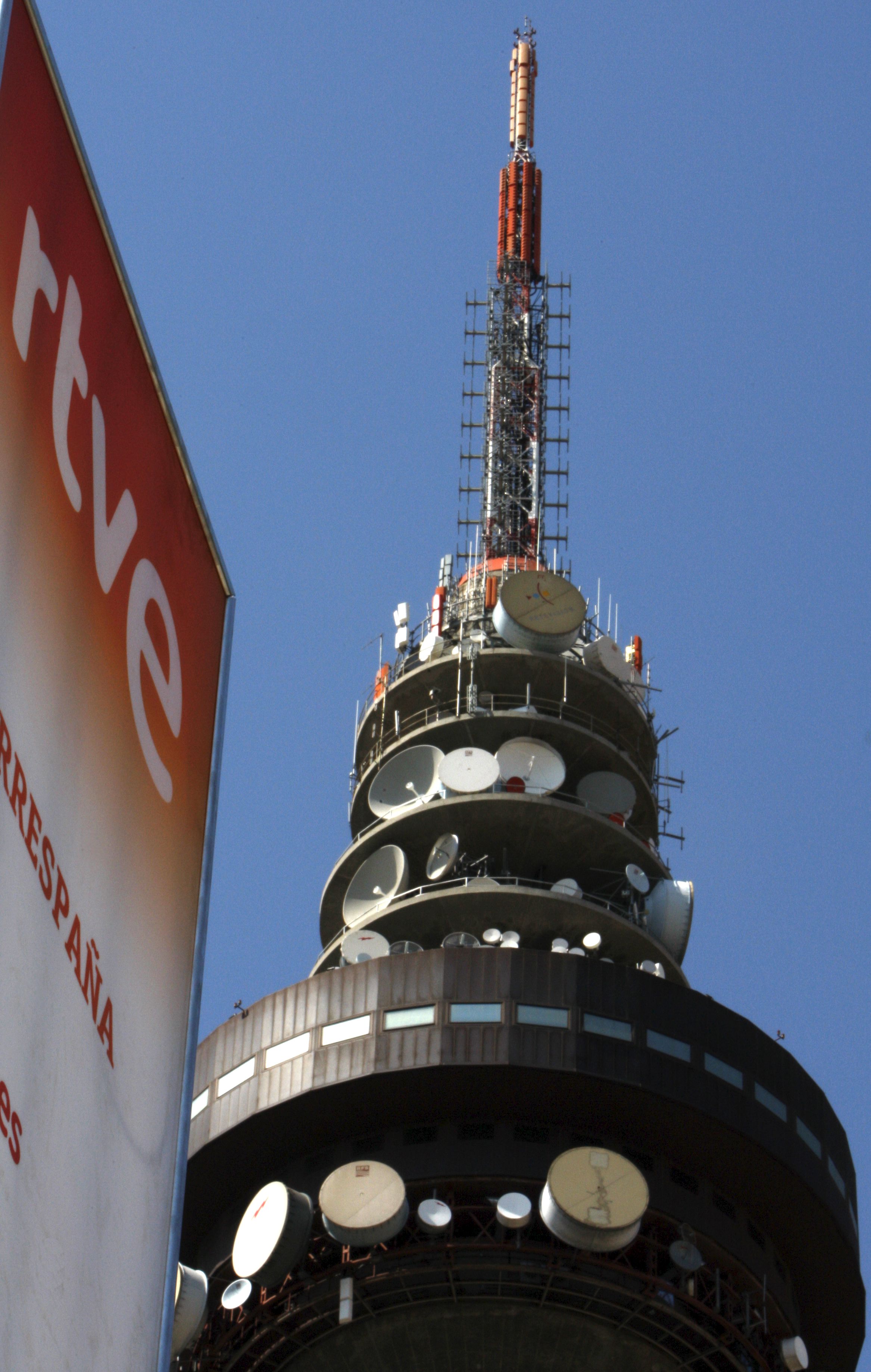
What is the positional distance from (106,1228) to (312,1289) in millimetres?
41396

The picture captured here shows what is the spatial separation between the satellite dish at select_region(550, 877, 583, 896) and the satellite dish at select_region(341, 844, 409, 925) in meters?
4.30

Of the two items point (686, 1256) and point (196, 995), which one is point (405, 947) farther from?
point (196, 995)

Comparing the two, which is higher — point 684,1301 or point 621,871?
point 621,871

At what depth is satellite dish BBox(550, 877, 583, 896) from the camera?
59.6m

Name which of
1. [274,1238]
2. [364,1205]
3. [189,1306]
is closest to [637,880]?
[364,1205]

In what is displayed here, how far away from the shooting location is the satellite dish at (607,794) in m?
64.2

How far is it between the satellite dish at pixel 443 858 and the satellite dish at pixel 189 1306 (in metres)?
16.4

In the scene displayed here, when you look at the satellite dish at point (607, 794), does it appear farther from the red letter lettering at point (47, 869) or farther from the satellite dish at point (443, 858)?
the red letter lettering at point (47, 869)

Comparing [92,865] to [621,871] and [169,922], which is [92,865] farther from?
[621,871]

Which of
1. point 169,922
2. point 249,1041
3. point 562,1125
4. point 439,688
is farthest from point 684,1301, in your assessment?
point 169,922

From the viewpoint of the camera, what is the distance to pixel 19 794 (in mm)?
8141

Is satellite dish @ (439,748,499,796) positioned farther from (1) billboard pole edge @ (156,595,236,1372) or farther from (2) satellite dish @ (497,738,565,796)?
(1) billboard pole edge @ (156,595,236,1372)

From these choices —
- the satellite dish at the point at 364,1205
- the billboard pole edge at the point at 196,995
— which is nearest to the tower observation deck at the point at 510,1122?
the satellite dish at the point at 364,1205

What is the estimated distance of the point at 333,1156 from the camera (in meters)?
52.4
